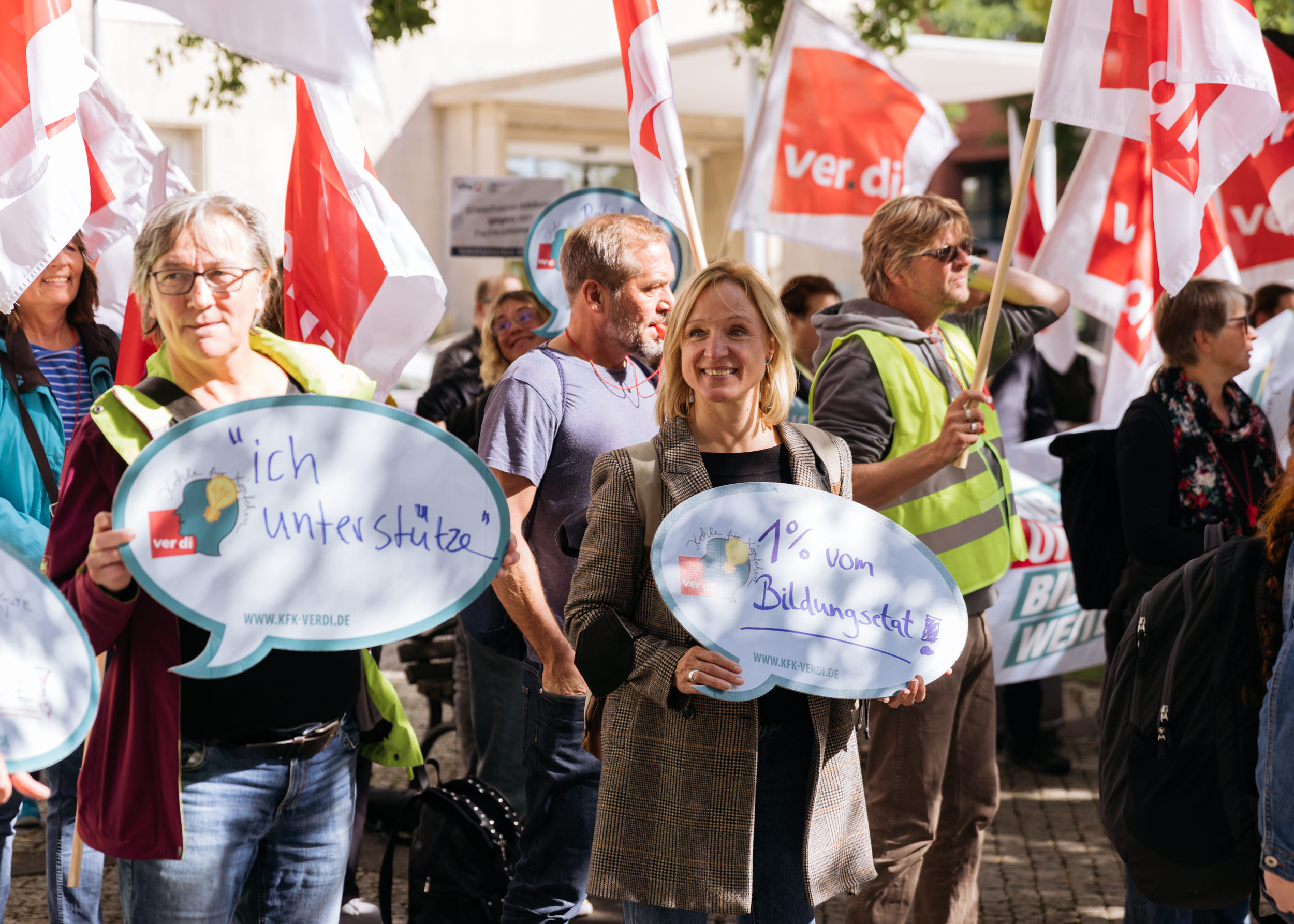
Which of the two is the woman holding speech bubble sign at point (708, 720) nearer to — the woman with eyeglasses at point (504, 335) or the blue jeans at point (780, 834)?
the blue jeans at point (780, 834)

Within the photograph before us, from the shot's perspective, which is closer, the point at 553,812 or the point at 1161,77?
the point at 553,812

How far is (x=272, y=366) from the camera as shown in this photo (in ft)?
7.63

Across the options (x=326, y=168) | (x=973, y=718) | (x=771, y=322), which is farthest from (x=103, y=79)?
(x=973, y=718)

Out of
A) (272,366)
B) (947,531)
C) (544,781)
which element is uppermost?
(272,366)

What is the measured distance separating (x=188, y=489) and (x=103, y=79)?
126 inches

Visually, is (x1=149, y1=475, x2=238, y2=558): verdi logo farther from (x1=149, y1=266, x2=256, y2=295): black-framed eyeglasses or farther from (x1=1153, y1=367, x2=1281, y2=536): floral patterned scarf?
(x1=1153, y1=367, x2=1281, y2=536): floral patterned scarf

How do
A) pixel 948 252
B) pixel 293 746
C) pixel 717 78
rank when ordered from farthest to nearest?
pixel 717 78, pixel 948 252, pixel 293 746

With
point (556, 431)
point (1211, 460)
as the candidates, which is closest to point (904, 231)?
point (556, 431)

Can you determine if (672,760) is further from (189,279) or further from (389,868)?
(389,868)

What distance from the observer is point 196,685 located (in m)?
2.18

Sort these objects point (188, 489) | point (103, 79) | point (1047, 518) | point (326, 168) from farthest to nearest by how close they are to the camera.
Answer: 1. point (1047, 518)
2. point (103, 79)
3. point (326, 168)
4. point (188, 489)

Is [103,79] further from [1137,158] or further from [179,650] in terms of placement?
[1137,158]

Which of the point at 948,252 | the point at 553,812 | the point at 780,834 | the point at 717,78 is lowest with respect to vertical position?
the point at 553,812

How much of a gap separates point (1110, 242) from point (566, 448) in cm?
308
